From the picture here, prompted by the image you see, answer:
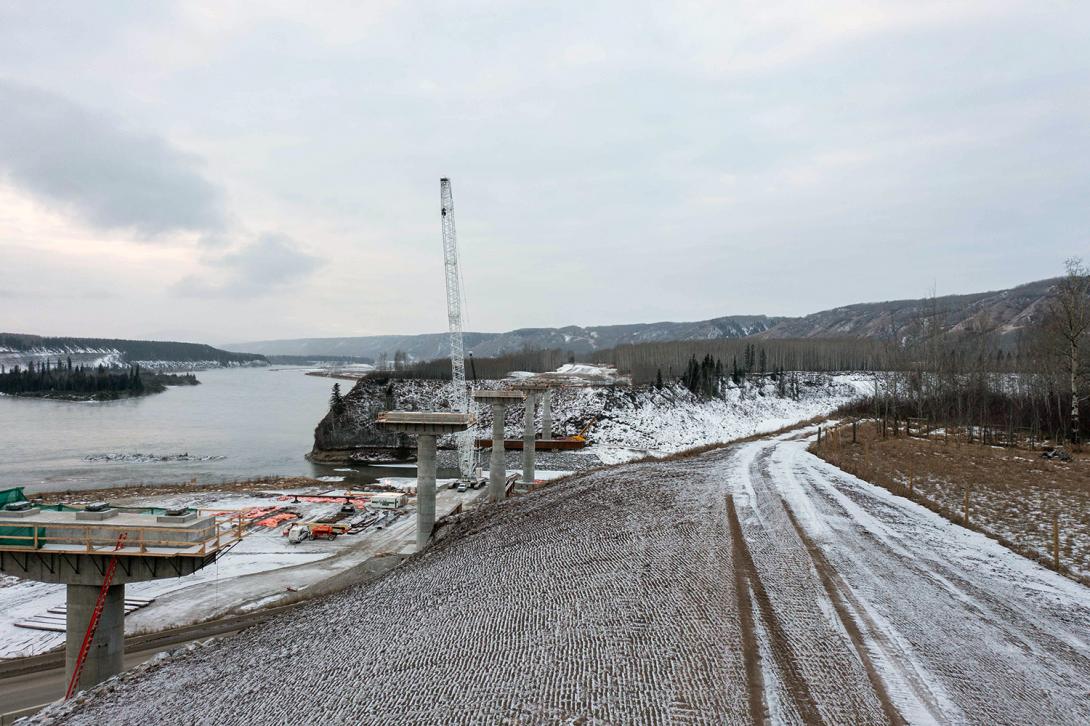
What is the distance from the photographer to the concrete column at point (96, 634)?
1334 centimetres

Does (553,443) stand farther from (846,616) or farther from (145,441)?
(846,616)

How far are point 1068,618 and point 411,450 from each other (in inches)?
2779

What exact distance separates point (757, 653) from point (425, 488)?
21848 mm

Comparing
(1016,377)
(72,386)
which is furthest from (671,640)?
(72,386)

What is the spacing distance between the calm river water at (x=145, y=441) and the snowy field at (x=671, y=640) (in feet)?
163

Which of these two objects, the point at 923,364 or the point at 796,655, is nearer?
the point at 796,655

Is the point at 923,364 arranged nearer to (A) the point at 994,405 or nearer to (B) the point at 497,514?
(A) the point at 994,405

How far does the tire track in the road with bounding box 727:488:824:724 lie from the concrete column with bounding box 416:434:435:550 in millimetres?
18524

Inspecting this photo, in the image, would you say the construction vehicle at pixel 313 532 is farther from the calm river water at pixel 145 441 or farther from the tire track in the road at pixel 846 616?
the tire track in the road at pixel 846 616

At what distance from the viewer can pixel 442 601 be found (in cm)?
1059

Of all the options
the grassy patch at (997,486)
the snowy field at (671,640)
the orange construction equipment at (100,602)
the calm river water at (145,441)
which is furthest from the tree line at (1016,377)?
the calm river water at (145,441)

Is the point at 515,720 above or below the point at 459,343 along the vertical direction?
below

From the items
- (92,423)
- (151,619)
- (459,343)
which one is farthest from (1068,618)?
(92,423)

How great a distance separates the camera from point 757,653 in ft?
24.9
